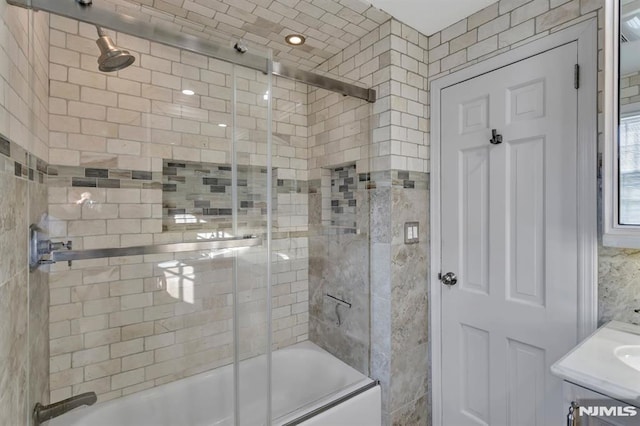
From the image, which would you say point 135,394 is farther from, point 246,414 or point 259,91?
point 259,91

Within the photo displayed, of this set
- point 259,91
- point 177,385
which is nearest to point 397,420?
point 177,385

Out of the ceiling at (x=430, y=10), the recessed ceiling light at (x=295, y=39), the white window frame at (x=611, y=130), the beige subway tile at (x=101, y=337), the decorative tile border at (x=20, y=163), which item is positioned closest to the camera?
the decorative tile border at (x=20, y=163)

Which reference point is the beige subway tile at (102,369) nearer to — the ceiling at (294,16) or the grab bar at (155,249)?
the grab bar at (155,249)

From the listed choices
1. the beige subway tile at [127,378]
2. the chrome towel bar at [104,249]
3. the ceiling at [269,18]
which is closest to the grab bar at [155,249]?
the chrome towel bar at [104,249]

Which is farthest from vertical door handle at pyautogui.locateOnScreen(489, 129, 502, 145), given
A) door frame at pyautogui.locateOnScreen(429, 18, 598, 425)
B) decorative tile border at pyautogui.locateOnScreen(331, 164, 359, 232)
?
decorative tile border at pyautogui.locateOnScreen(331, 164, 359, 232)

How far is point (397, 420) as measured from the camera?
6.32ft

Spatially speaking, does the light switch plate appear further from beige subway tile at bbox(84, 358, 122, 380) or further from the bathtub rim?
beige subway tile at bbox(84, 358, 122, 380)

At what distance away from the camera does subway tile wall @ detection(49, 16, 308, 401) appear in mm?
1523

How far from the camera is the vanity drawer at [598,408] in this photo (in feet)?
3.14

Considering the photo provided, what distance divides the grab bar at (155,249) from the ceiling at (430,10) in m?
1.51

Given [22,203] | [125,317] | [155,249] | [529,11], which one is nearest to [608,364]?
[529,11]

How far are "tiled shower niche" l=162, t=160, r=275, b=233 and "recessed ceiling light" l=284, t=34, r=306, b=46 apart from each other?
91 centimetres

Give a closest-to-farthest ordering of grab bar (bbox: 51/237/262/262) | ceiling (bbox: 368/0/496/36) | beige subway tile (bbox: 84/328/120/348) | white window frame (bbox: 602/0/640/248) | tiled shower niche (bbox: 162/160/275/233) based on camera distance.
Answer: white window frame (bbox: 602/0/640/248), grab bar (bbox: 51/237/262/262), beige subway tile (bbox: 84/328/120/348), ceiling (bbox: 368/0/496/36), tiled shower niche (bbox: 162/160/275/233)

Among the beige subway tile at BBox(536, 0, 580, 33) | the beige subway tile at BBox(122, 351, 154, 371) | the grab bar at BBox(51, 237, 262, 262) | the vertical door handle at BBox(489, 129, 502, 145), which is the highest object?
the beige subway tile at BBox(536, 0, 580, 33)
